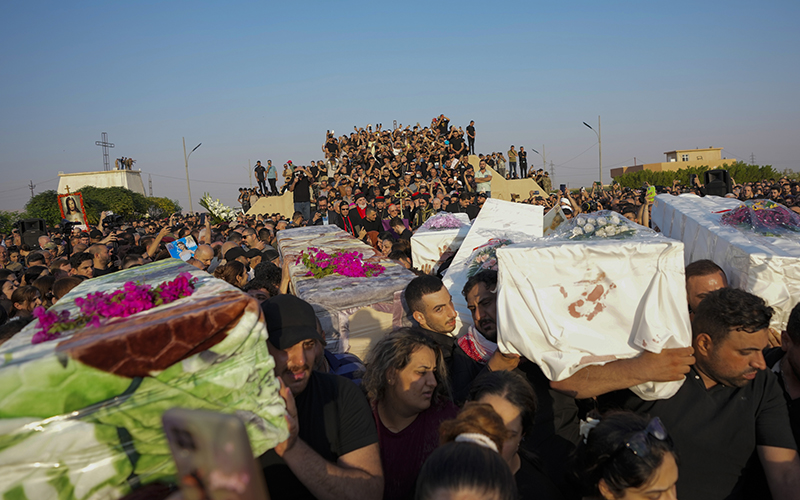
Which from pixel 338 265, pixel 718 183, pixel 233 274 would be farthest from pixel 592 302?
pixel 718 183

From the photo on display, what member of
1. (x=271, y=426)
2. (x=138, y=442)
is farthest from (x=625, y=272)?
(x=138, y=442)

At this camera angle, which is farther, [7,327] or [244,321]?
[7,327]

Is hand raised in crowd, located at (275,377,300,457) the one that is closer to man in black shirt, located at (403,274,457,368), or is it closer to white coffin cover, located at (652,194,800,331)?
man in black shirt, located at (403,274,457,368)

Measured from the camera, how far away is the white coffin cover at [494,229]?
4.29m

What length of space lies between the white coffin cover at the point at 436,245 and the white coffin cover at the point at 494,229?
0.73 m

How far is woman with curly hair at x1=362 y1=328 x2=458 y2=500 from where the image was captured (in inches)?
92.0

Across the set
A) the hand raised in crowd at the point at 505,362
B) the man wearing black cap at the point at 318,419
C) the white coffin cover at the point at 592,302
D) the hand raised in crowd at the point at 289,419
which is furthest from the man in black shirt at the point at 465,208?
the hand raised in crowd at the point at 289,419

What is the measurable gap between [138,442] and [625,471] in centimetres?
159

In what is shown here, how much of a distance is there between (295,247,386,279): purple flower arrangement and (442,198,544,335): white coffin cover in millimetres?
834

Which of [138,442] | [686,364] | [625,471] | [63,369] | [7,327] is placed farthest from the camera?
[7,327]

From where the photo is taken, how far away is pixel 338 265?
493 centimetres

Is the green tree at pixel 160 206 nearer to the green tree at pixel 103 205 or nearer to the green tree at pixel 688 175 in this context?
the green tree at pixel 103 205

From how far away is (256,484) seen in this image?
2.19 feet

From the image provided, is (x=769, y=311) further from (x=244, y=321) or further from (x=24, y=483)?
(x=24, y=483)
